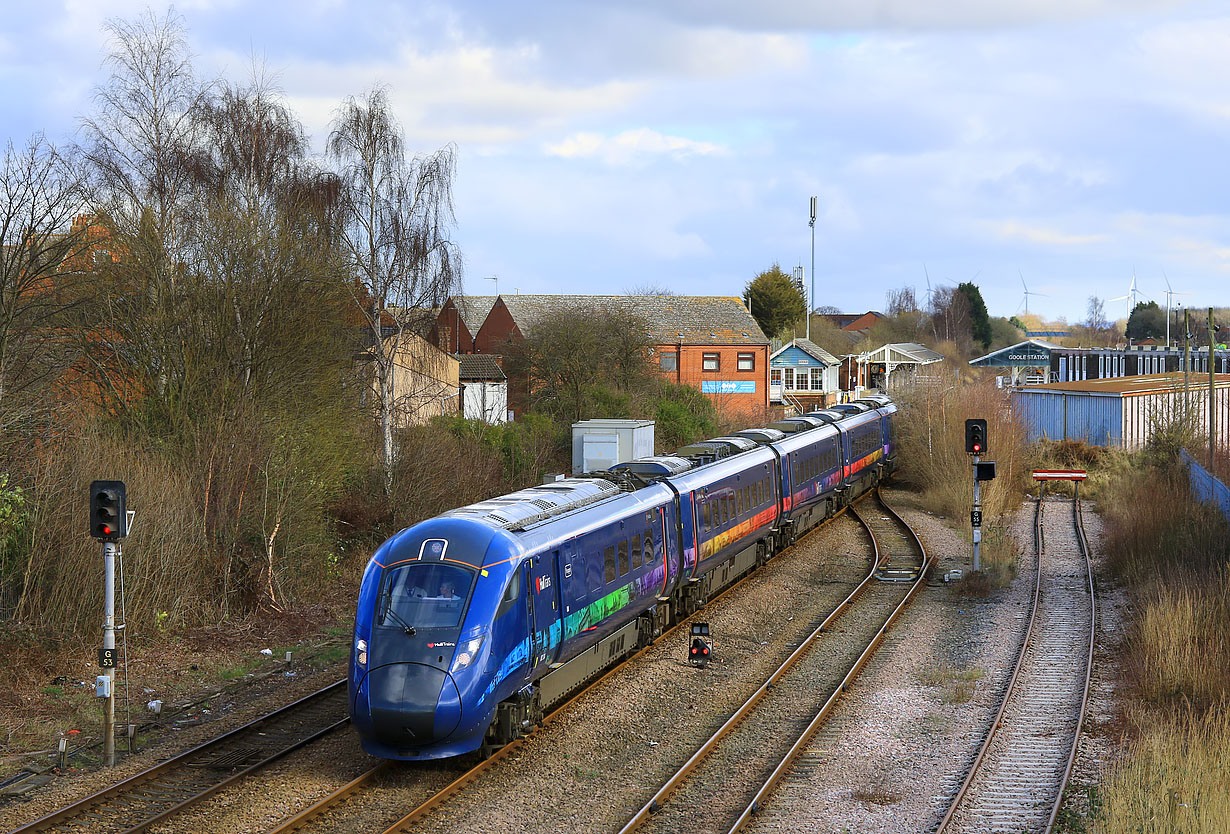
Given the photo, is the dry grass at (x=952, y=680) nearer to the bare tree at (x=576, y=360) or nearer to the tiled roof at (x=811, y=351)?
the bare tree at (x=576, y=360)

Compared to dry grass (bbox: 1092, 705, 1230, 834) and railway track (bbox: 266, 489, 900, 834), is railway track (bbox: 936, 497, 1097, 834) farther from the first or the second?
railway track (bbox: 266, 489, 900, 834)

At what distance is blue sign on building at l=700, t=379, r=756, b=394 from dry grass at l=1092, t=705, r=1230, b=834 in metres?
43.4

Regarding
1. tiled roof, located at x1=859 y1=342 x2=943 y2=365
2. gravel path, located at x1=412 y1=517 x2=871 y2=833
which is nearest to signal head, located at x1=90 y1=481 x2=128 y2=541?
gravel path, located at x1=412 y1=517 x2=871 y2=833

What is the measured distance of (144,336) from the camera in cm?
1975

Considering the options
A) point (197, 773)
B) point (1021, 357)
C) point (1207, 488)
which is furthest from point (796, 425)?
point (1021, 357)

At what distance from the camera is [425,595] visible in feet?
38.4

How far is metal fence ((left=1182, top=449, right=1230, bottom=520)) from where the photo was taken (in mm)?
21594

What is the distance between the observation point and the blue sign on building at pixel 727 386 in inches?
2191

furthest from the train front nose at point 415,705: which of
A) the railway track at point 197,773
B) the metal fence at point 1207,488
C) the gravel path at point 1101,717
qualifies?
the metal fence at point 1207,488

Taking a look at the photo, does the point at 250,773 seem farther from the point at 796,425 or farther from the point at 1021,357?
the point at 1021,357

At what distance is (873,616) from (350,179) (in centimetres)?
1491

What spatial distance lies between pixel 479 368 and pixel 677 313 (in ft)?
53.8

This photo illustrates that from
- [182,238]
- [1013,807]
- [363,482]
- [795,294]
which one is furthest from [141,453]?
[795,294]

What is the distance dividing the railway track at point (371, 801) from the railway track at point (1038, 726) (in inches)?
188
